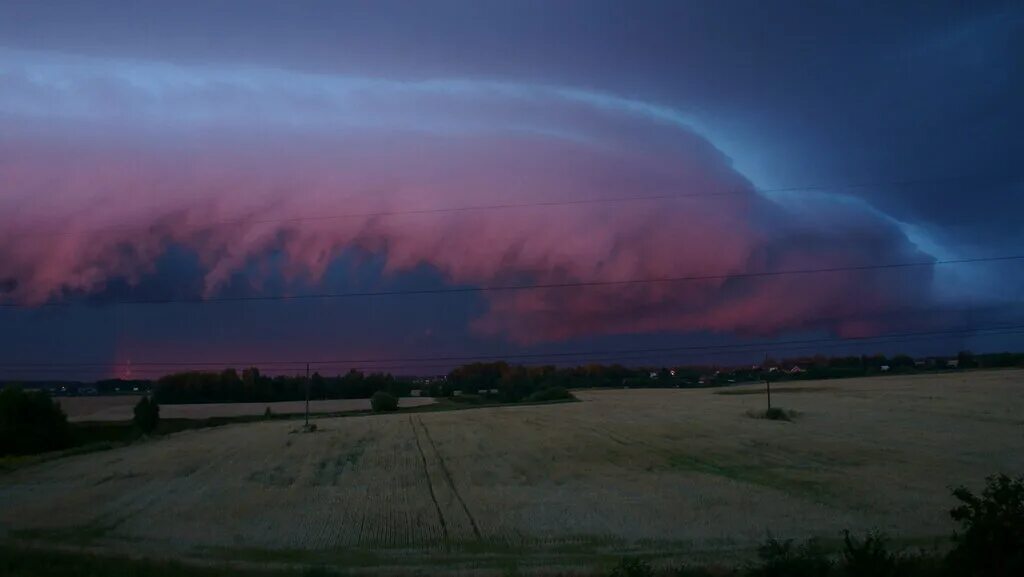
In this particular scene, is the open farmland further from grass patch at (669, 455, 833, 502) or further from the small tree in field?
the small tree in field

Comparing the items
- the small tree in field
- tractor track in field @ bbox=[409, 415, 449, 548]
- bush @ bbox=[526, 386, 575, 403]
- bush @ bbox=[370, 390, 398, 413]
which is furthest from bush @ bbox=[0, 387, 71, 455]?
bush @ bbox=[526, 386, 575, 403]

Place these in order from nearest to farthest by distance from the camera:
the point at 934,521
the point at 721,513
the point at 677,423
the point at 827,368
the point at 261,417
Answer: the point at 934,521 → the point at 721,513 → the point at 677,423 → the point at 261,417 → the point at 827,368

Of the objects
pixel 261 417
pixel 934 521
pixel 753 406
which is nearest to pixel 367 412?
pixel 261 417

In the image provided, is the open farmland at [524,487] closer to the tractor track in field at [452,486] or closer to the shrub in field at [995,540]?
the tractor track in field at [452,486]

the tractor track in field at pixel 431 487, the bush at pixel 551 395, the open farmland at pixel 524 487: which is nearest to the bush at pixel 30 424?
the open farmland at pixel 524 487

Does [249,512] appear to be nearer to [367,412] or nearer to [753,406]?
[753,406]

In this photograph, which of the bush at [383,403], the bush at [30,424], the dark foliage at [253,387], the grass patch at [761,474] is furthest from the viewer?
the dark foliage at [253,387]

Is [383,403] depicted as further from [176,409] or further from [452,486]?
[452,486]
